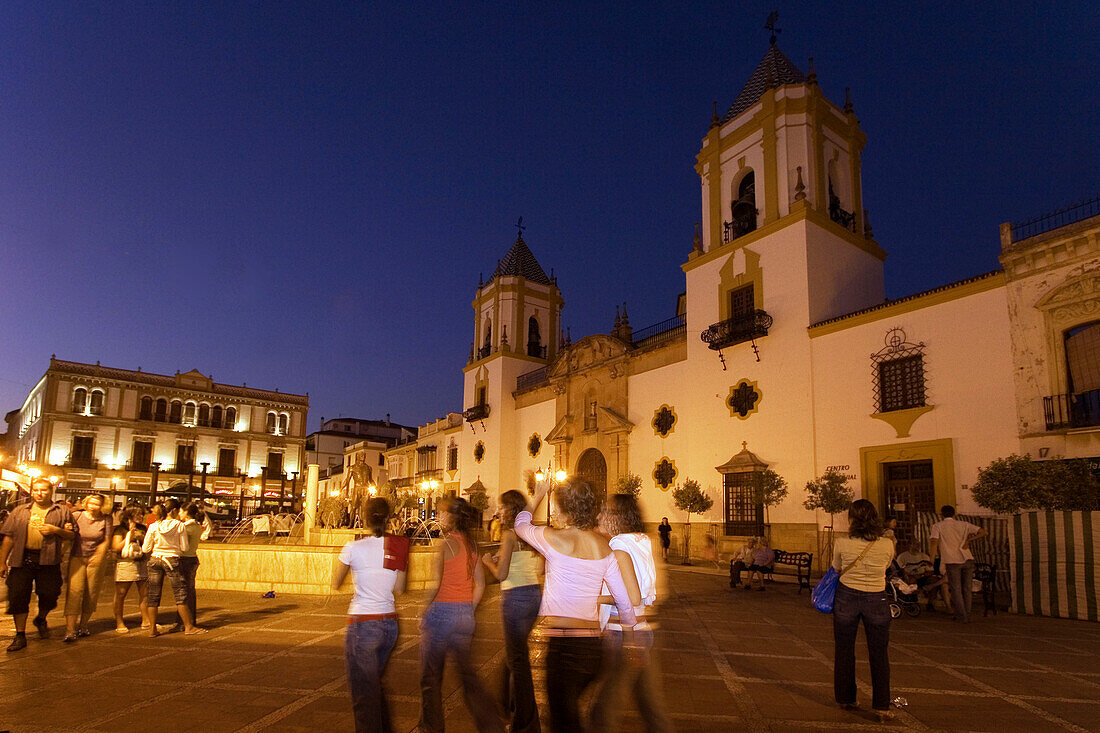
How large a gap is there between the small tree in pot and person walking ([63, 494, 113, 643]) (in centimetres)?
1597

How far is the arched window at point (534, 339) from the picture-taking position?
3562 cm

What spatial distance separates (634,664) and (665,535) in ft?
58.6

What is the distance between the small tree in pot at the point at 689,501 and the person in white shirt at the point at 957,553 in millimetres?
10066

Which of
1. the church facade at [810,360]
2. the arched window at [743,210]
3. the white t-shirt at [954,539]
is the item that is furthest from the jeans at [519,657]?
the arched window at [743,210]

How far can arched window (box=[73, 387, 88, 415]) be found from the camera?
47.8 metres

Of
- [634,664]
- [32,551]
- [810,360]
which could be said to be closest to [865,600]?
[634,664]

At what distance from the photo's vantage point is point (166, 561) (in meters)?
8.56

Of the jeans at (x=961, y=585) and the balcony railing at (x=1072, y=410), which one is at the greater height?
the balcony railing at (x=1072, y=410)

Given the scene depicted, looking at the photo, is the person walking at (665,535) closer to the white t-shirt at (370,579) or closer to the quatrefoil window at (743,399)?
the quatrefoil window at (743,399)

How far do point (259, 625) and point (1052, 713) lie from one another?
8897mm

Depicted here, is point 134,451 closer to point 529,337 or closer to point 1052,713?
point 529,337

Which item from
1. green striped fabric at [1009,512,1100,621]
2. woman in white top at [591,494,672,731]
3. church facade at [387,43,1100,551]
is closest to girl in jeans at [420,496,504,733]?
woman in white top at [591,494,672,731]

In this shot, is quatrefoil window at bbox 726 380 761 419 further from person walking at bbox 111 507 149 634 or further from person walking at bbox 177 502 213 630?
person walking at bbox 111 507 149 634

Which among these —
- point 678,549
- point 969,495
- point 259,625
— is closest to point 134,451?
point 678,549
